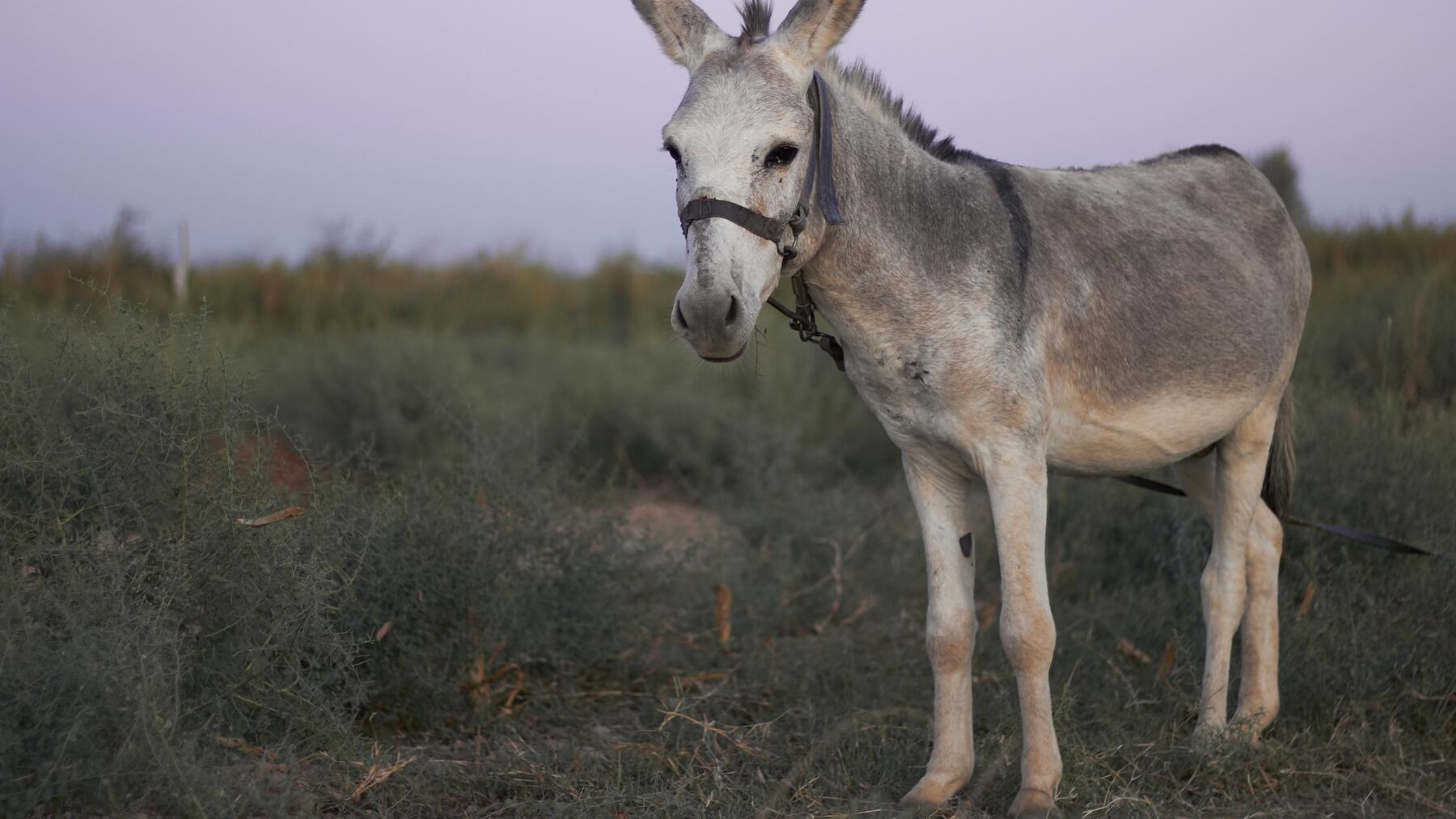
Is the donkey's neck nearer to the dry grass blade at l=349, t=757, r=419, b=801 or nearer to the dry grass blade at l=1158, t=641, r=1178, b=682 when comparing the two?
the dry grass blade at l=349, t=757, r=419, b=801

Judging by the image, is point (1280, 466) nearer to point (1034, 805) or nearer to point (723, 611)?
point (1034, 805)

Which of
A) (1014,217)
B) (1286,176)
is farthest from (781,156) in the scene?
(1286,176)

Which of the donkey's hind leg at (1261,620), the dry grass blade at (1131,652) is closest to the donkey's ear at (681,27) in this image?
the donkey's hind leg at (1261,620)

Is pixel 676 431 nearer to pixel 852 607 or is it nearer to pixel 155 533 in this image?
pixel 852 607

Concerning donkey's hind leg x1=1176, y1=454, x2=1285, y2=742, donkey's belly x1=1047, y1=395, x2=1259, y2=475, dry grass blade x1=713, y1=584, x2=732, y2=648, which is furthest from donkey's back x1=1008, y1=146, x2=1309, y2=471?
dry grass blade x1=713, y1=584, x2=732, y2=648

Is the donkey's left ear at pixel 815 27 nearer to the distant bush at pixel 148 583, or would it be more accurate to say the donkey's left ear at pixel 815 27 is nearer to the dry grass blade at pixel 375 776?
the distant bush at pixel 148 583

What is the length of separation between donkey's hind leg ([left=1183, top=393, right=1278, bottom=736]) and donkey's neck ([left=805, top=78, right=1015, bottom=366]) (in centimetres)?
152

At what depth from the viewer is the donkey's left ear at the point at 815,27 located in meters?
2.99

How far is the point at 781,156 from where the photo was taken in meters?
2.89

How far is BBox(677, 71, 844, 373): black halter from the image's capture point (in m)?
2.74

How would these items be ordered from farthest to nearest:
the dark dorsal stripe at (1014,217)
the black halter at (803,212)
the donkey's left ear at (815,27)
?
the dark dorsal stripe at (1014,217) < the donkey's left ear at (815,27) < the black halter at (803,212)

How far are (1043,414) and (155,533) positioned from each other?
97.7 inches

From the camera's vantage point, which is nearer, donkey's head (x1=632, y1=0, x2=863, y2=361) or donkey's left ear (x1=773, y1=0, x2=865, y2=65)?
donkey's head (x1=632, y1=0, x2=863, y2=361)

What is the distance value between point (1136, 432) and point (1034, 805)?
1.17m
